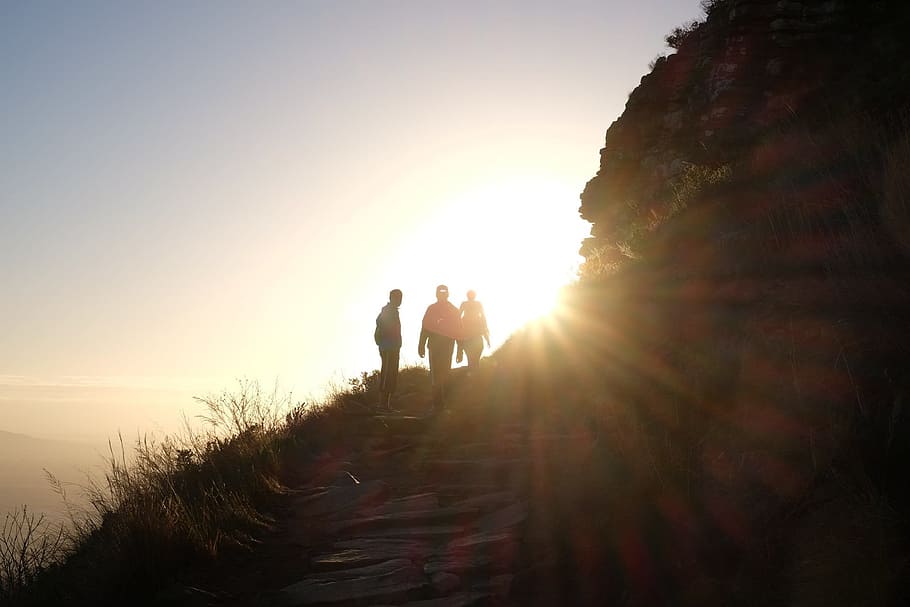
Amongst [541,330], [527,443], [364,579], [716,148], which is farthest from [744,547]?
[716,148]

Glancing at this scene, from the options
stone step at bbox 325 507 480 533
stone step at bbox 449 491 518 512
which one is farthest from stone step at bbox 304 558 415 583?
stone step at bbox 449 491 518 512

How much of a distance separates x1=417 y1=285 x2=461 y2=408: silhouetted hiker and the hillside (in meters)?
1.53

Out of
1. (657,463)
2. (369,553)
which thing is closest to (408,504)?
(369,553)

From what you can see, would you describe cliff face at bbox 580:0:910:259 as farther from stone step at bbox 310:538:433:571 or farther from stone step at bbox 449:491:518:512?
stone step at bbox 310:538:433:571

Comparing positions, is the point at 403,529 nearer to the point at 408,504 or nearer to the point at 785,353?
the point at 408,504

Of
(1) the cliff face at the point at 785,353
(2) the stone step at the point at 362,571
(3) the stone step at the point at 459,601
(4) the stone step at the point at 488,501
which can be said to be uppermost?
(1) the cliff face at the point at 785,353

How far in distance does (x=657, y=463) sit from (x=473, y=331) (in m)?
9.53

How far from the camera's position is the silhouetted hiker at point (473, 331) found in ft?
47.5

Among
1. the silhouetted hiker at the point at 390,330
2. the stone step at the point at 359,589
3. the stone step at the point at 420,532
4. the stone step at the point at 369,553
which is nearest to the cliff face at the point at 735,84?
the silhouetted hiker at the point at 390,330

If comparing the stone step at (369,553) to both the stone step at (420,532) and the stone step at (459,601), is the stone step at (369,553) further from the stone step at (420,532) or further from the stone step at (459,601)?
the stone step at (459,601)

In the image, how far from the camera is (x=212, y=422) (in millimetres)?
9469

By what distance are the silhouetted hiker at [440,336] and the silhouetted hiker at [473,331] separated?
1.72m

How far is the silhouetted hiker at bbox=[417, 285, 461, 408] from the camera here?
12461 mm

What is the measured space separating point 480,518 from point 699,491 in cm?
244
